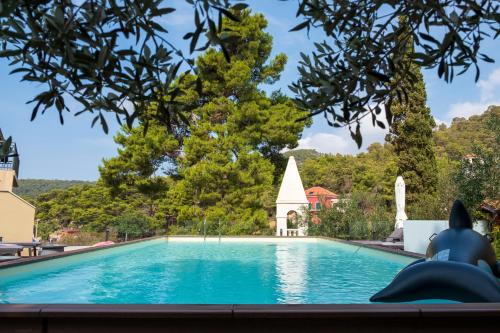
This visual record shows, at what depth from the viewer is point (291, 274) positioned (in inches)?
400

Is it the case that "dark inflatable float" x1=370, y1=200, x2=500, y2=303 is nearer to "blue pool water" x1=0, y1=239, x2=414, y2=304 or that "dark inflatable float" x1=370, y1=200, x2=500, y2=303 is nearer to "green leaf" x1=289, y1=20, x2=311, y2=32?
"blue pool water" x1=0, y1=239, x2=414, y2=304

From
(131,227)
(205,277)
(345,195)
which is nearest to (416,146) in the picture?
(345,195)

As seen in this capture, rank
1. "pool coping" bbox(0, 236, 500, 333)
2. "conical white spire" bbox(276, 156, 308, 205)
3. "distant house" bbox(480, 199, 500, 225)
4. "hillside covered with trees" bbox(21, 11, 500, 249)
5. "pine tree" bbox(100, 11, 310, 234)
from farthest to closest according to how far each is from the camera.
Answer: "pine tree" bbox(100, 11, 310, 234), "hillside covered with trees" bbox(21, 11, 500, 249), "conical white spire" bbox(276, 156, 308, 205), "distant house" bbox(480, 199, 500, 225), "pool coping" bbox(0, 236, 500, 333)

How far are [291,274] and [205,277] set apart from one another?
1.90m

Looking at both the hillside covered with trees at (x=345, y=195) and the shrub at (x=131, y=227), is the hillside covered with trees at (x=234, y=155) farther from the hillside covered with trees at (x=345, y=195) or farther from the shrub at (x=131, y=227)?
the hillside covered with trees at (x=345, y=195)

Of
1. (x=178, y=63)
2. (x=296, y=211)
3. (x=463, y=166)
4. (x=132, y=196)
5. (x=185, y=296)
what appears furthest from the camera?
(x=132, y=196)

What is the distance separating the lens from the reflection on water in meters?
7.48

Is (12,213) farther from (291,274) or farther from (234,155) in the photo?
(291,274)

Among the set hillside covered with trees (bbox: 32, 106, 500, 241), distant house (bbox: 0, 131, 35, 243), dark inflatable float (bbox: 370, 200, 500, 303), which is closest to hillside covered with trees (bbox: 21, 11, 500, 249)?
hillside covered with trees (bbox: 32, 106, 500, 241)

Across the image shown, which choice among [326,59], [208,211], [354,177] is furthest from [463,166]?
[354,177]

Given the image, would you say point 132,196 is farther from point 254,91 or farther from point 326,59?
point 326,59

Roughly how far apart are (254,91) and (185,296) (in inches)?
772
